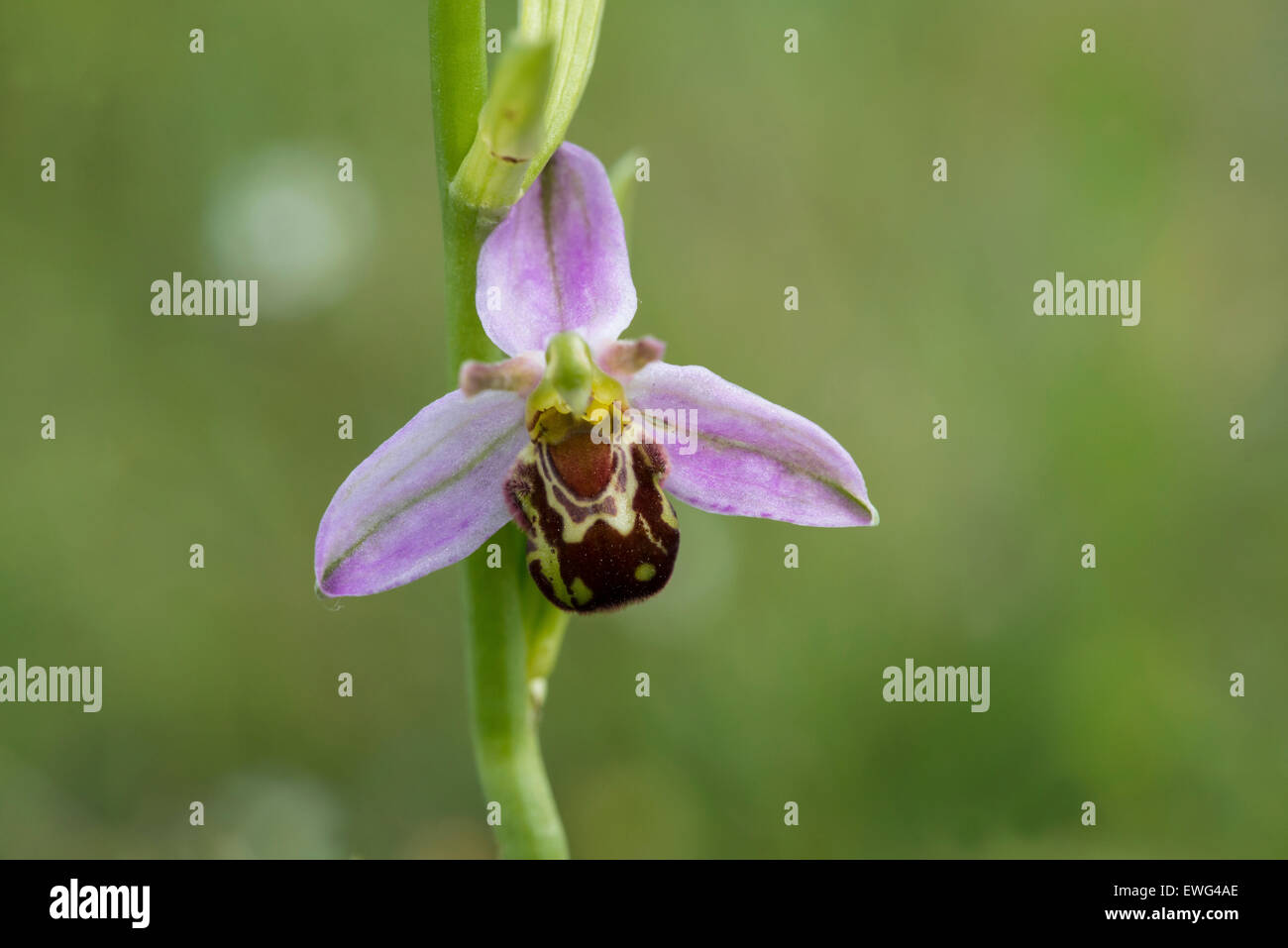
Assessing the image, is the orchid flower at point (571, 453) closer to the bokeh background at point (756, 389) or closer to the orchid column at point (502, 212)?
the orchid column at point (502, 212)

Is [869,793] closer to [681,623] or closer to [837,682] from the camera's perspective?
[837,682]

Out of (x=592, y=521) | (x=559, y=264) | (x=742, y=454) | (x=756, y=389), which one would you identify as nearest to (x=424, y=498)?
(x=592, y=521)

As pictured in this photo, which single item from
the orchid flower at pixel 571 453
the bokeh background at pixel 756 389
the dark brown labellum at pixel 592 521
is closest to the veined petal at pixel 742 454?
the orchid flower at pixel 571 453

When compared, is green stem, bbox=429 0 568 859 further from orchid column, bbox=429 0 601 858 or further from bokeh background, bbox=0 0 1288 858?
bokeh background, bbox=0 0 1288 858

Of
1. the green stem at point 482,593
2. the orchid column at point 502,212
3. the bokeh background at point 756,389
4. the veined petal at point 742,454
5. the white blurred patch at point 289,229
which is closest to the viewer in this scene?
the orchid column at point 502,212

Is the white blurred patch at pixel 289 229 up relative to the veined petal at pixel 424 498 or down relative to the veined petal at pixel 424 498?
up

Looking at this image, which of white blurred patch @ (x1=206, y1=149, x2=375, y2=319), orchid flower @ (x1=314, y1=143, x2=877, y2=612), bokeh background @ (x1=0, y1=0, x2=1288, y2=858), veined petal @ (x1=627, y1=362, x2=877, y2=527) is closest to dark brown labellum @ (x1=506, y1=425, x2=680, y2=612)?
orchid flower @ (x1=314, y1=143, x2=877, y2=612)
